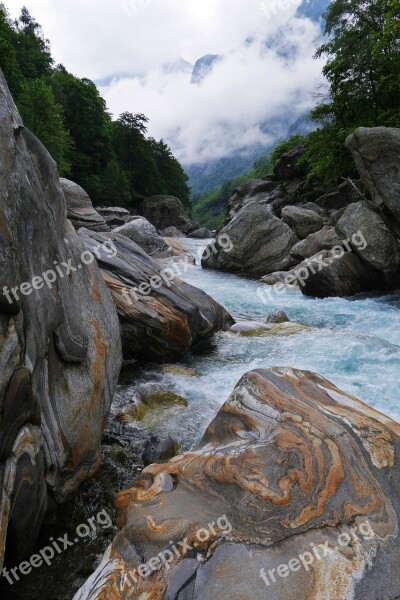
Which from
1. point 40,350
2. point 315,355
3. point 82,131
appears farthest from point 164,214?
point 40,350

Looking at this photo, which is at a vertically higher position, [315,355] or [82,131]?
[82,131]

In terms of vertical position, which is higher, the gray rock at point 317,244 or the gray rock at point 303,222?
the gray rock at point 303,222

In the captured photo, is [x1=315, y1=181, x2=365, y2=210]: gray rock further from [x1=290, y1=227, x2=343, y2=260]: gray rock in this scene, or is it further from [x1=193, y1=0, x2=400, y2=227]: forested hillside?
[x1=290, y1=227, x2=343, y2=260]: gray rock

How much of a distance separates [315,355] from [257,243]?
12.8 metres

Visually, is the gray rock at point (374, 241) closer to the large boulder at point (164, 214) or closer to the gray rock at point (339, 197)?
the gray rock at point (339, 197)

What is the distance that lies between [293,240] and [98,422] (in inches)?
733

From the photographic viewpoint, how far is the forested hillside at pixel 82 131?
1351 inches

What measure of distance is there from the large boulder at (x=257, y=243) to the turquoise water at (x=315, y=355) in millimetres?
6382

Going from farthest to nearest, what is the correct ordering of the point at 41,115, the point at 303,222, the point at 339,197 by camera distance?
the point at 41,115 → the point at 339,197 → the point at 303,222

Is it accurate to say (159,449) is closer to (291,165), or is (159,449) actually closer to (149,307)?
(149,307)

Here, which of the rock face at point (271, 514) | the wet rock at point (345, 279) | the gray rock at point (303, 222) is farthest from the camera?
the gray rock at point (303, 222)

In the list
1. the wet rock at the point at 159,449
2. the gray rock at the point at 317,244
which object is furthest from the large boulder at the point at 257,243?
the wet rock at the point at 159,449

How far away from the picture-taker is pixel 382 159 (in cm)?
1459

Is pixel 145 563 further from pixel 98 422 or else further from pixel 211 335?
pixel 211 335
